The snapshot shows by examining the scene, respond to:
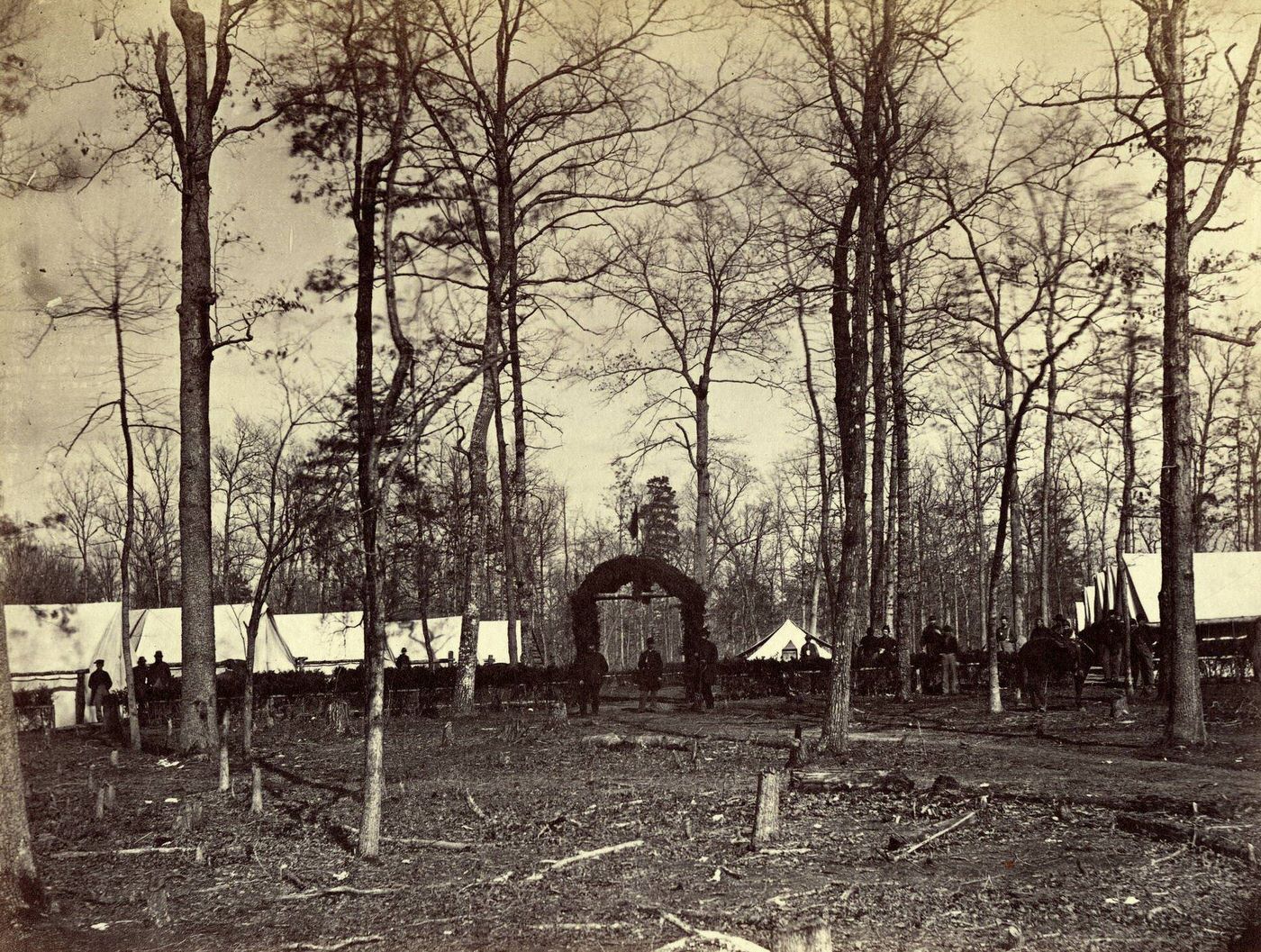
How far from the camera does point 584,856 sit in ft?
23.8

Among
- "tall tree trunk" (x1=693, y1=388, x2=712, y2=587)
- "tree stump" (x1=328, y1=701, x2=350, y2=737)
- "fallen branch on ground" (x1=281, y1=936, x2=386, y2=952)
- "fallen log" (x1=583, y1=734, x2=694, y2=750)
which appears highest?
"tall tree trunk" (x1=693, y1=388, x2=712, y2=587)

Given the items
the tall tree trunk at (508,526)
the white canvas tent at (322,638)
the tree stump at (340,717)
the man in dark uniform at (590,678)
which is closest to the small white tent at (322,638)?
the white canvas tent at (322,638)

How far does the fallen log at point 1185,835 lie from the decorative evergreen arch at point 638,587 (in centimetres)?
1332

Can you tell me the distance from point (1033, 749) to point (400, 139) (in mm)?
10029

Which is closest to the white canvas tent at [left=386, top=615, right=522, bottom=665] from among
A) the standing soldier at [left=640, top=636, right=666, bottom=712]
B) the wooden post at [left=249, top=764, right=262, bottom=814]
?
the standing soldier at [left=640, top=636, right=666, bottom=712]

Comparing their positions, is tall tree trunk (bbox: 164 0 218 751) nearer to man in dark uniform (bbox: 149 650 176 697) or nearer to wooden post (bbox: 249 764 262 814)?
wooden post (bbox: 249 764 262 814)

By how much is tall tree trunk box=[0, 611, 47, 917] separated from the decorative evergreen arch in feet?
49.8

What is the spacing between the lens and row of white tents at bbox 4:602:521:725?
2194 cm

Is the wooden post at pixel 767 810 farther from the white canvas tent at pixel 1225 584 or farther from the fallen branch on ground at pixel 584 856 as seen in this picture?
the white canvas tent at pixel 1225 584

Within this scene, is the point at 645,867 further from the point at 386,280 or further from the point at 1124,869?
the point at 386,280

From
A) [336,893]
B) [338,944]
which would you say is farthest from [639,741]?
[338,944]

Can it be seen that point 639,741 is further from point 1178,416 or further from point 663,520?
point 663,520

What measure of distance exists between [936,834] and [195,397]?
1065cm

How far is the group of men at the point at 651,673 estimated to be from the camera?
63.5ft
